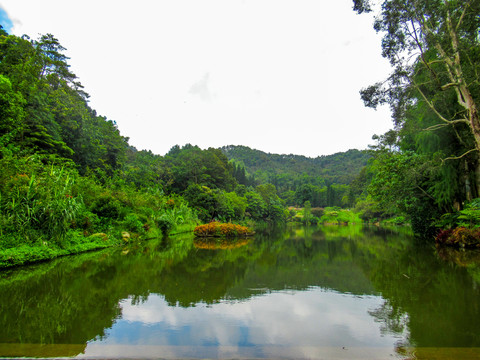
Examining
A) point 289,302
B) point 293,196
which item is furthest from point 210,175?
point 293,196

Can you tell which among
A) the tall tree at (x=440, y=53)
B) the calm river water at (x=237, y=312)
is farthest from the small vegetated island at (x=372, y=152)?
the calm river water at (x=237, y=312)

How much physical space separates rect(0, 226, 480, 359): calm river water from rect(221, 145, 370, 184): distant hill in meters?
104

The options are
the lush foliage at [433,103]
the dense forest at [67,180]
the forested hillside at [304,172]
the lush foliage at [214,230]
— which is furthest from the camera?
the forested hillside at [304,172]

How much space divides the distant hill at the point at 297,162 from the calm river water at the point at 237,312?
4079 inches

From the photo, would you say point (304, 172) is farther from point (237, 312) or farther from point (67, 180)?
point (237, 312)

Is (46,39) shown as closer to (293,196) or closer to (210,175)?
(210,175)

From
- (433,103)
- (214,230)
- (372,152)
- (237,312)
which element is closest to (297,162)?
(372,152)

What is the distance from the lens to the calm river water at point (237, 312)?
291cm

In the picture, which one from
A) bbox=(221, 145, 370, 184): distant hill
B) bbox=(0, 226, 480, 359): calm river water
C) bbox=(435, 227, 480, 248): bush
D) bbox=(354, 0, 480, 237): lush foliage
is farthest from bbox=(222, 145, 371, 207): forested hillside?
bbox=(0, 226, 480, 359): calm river water

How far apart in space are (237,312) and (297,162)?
435 feet

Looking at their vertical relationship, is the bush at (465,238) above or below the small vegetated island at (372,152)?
below

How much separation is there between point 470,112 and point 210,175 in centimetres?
2846

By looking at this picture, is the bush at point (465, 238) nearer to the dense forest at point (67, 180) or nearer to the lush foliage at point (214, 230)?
the lush foliage at point (214, 230)

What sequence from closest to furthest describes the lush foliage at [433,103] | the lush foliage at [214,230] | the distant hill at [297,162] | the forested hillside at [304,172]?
the lush foliage at [433,103], the lush foliage at [214,230], the forested hillside at [304,172], the distant hill at [297,162]
